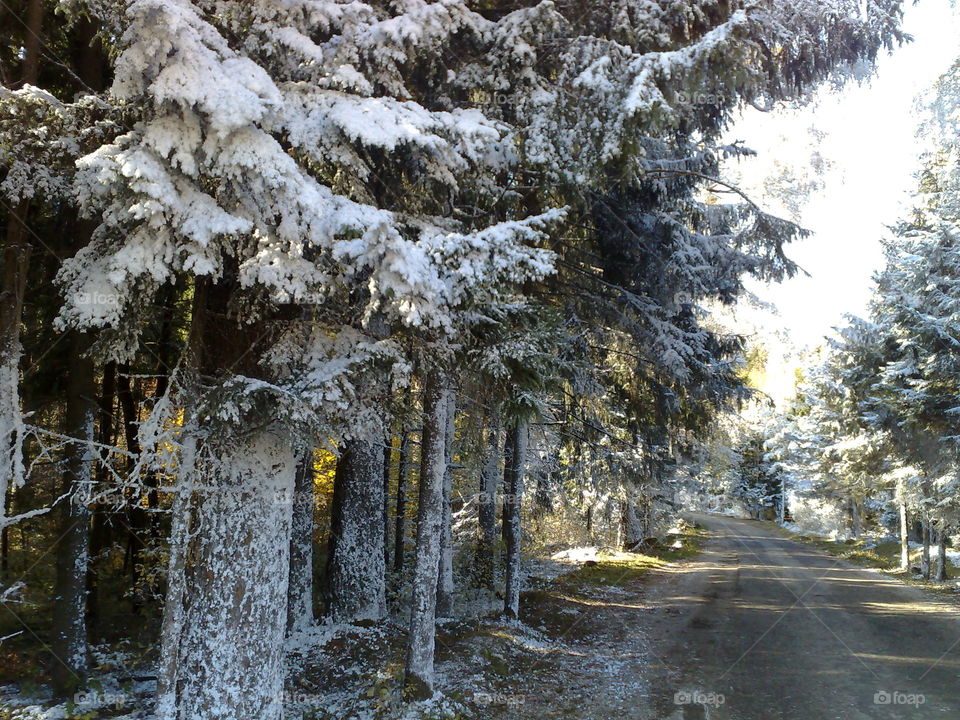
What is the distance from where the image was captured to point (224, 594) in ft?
20.2

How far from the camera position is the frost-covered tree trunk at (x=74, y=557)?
7.58 metres

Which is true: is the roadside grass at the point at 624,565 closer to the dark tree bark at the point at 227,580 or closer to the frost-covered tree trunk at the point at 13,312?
the dark tree bark at the point at 227,580

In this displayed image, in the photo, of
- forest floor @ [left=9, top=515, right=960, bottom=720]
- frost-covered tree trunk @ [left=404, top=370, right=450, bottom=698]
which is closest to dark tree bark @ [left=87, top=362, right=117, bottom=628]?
forest floor @ [left=9, top=515, right=960, bottom=720]

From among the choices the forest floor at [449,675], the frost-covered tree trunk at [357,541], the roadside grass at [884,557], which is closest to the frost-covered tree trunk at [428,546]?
the forest floor at [449,675]

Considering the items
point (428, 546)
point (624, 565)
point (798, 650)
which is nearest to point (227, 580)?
point (428, 546)

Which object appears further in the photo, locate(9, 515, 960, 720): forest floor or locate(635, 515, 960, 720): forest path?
locate(635, 515, 960, 720): forest path

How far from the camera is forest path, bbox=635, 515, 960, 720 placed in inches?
341

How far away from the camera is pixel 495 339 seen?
729 cm

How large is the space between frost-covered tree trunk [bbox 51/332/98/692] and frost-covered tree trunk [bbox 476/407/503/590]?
6.39 meters

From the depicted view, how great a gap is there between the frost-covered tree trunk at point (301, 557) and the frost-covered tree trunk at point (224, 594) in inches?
125

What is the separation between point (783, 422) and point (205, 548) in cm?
4762

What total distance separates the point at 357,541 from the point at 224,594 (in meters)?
4.20

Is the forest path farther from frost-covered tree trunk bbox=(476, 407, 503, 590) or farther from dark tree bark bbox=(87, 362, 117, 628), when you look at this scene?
dark tree bark bbox=(87, 362, 117, 628)

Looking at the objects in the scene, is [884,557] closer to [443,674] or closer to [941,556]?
[941,556]
